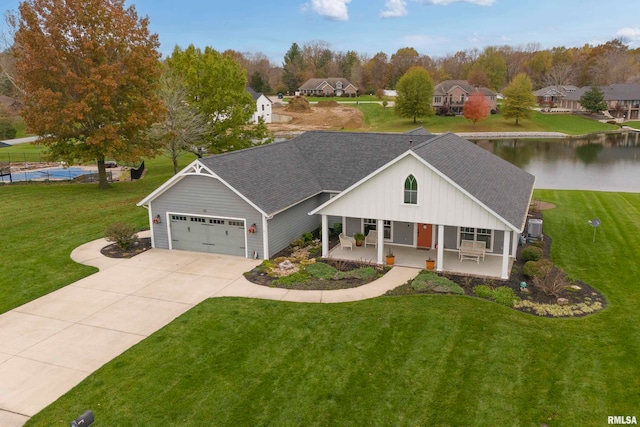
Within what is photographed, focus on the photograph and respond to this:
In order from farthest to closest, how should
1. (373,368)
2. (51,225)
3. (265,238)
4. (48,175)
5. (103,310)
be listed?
(48,175), (51,225), (265,238), (103,310), (373,368)

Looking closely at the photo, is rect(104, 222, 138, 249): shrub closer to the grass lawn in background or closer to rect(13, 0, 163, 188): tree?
the grass lawn in background

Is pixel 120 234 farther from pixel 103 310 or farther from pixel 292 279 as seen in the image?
pixel 292 279

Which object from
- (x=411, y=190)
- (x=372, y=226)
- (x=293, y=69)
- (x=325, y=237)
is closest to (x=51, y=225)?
(x=325, y=237)

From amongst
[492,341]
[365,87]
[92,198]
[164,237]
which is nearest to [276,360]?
[492,341]

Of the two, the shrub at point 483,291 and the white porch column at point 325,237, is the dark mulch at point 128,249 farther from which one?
the shrub at point 483,291

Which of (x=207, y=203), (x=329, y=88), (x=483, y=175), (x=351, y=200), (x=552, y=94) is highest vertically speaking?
(x=329, y=88)

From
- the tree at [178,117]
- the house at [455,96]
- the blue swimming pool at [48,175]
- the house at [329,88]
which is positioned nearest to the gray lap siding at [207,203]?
the tree at [178,117]

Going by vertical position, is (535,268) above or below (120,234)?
below
